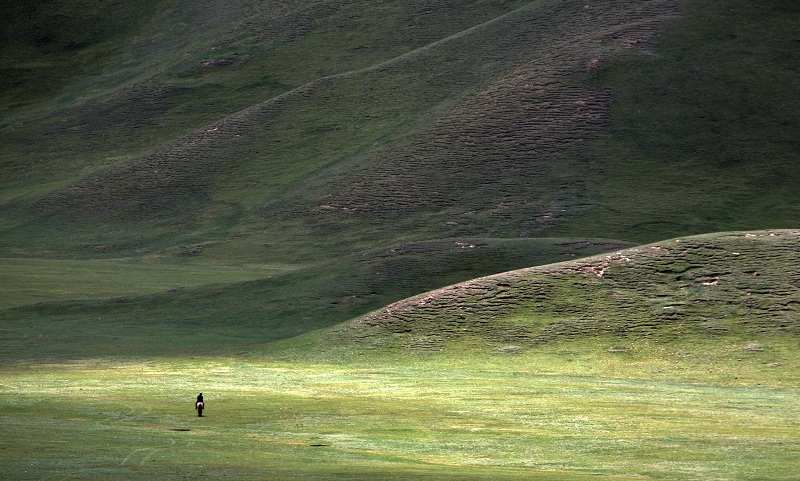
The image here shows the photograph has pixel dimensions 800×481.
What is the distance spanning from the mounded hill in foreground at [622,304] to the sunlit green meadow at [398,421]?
2.67 metres

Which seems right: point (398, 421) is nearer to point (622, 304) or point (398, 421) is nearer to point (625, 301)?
point (622, 304)

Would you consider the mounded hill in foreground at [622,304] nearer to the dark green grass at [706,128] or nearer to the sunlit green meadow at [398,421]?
the sunlit green meadow at [398,421]

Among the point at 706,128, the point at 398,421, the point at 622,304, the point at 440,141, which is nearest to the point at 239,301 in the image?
the point at 622,304

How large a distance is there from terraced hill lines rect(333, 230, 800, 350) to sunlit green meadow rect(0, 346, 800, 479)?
3.13m

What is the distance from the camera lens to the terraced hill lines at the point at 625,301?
5006 centimetres

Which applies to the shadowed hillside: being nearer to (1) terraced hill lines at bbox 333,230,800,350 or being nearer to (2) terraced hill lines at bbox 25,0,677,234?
(2) terraced hill lines at bbox 25,0,677,234

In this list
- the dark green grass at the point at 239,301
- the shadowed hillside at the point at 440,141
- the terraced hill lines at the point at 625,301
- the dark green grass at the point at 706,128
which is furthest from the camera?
the shadowed hillside at the point at 440,141

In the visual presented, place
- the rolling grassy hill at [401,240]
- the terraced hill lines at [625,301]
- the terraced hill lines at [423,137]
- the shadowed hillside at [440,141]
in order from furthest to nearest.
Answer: the terraced hill lines at [423,137], the shadowed hillside at [440,141], the terraced hill lines at [625,301], the rolling grassy hill at [401,240]

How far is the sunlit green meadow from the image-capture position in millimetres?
23984

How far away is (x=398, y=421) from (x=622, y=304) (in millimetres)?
22297

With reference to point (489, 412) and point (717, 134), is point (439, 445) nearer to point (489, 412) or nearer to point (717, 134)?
point (489, 412)

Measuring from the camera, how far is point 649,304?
51.8 m

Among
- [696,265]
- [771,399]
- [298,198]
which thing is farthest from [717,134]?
[771,399]

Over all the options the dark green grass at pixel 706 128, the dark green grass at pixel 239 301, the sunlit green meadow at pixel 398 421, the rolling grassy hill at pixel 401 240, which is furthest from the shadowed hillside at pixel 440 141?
the sunlit green meadow at pixel 398 421
